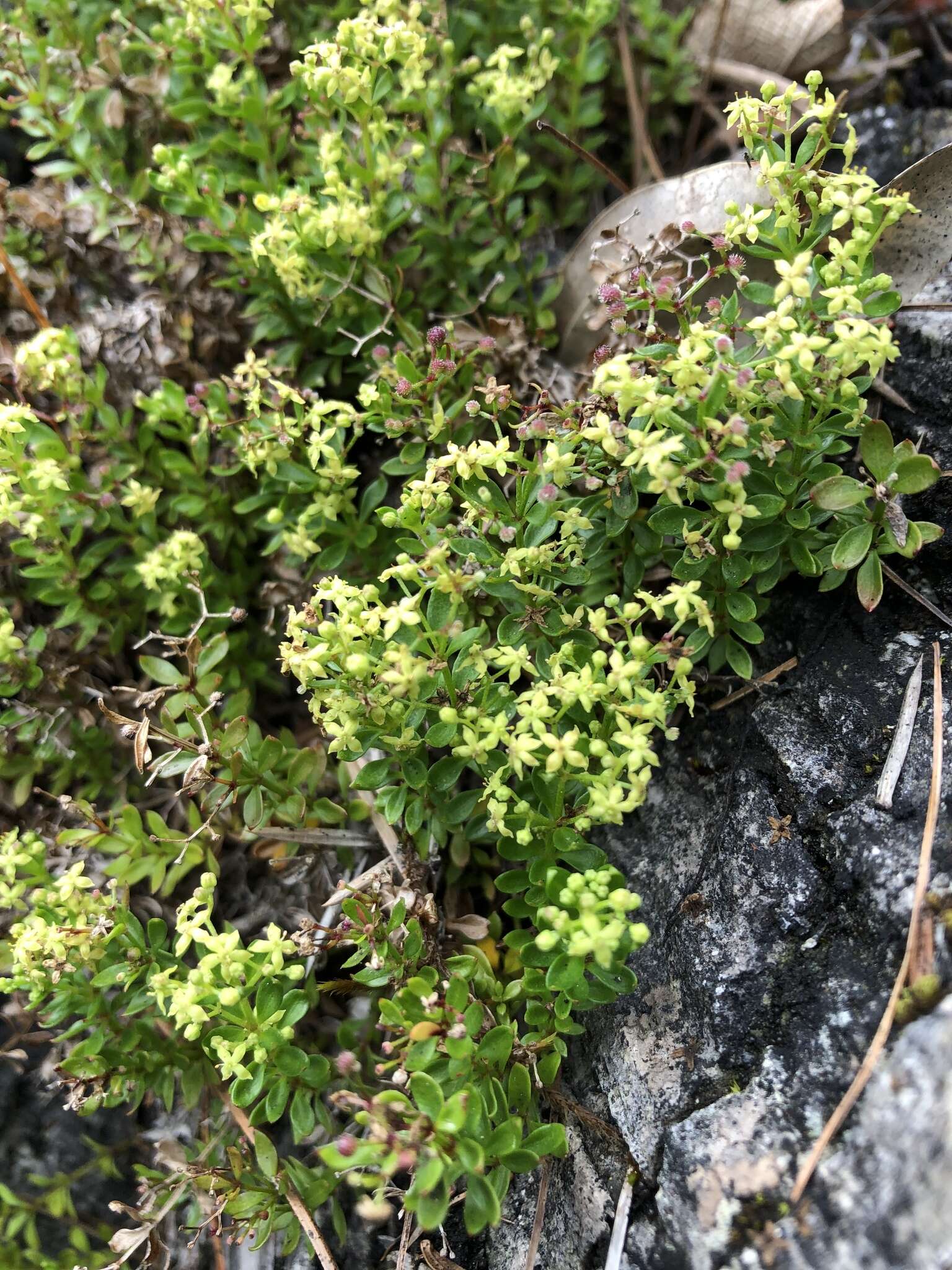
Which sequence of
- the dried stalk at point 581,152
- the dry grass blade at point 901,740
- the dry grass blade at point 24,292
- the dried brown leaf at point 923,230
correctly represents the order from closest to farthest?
1. the dry grass blade at point 901,740
2. the dried brown leaf at point 923,230
3. the dried stalk at point 581,152
4. the dry grass blade at point 24,292

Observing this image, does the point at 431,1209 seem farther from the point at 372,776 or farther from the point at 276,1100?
the point at 372,776

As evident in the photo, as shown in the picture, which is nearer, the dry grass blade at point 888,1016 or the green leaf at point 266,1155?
the dry grass blade at point 888,1016

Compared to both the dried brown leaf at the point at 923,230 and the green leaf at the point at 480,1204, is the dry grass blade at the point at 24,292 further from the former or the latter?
the green leaf at the point at 480,1204

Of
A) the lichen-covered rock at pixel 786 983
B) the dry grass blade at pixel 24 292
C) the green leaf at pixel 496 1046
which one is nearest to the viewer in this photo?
the lichen-covered rock at pixel 786 983

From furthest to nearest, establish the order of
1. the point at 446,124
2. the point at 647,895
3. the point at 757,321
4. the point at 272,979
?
the point at 446,124 → the point at 647,895 → the point at 272,979 → the point at 757,321

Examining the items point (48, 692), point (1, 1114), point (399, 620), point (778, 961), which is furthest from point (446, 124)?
point (1, 1114)

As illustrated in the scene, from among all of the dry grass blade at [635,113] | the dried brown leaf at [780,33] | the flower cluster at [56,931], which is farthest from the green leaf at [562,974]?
the dried brown leaf at [780,33]

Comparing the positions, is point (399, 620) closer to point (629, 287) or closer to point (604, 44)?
point (629, 287)
